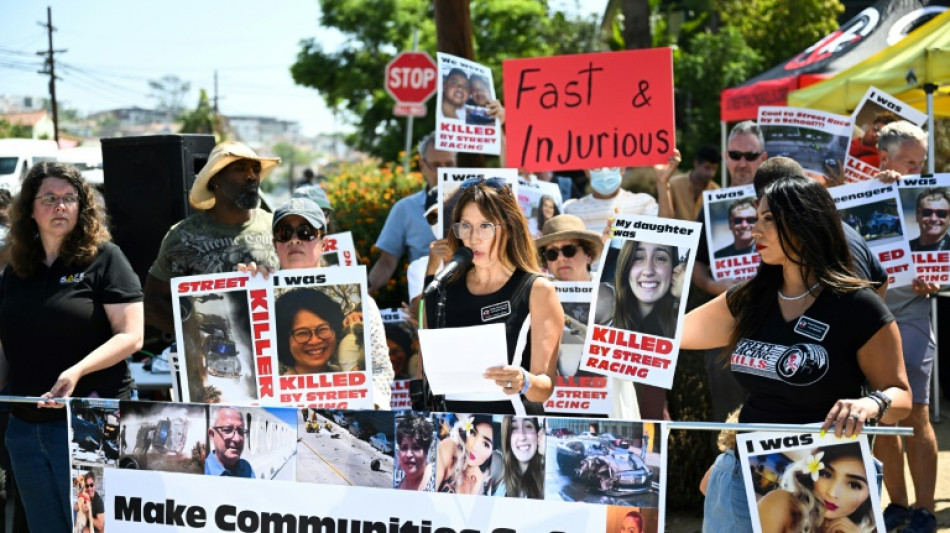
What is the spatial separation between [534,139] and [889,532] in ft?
9.91

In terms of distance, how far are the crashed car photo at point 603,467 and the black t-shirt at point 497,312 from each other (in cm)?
47

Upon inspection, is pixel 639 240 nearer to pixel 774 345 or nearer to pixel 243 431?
pixel 774 345

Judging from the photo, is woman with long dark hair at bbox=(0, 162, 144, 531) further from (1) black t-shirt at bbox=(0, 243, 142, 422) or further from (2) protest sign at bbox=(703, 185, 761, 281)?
(2) protest sign at bbox=(703, 185, 761, 281)

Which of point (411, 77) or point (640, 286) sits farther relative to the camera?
point (411, 77)

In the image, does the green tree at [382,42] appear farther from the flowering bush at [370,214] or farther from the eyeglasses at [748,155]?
the eyeglasses at [748,155]

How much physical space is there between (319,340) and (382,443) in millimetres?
794

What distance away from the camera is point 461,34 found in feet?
31.4

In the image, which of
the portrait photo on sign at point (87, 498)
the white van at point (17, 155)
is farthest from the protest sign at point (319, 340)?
the white van at point (17, 155)

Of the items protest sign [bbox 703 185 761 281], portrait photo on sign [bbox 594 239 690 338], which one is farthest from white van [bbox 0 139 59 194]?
portrait photo on sign [bbox 594 239 690 338]

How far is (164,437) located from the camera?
12.6ft

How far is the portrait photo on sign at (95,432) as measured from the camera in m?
3.91

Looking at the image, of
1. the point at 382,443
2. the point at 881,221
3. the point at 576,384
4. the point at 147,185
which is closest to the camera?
the point at 382,443

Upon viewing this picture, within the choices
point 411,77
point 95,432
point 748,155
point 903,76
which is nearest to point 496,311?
point 95,432

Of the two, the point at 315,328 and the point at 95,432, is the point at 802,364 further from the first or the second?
the point at 95,432
